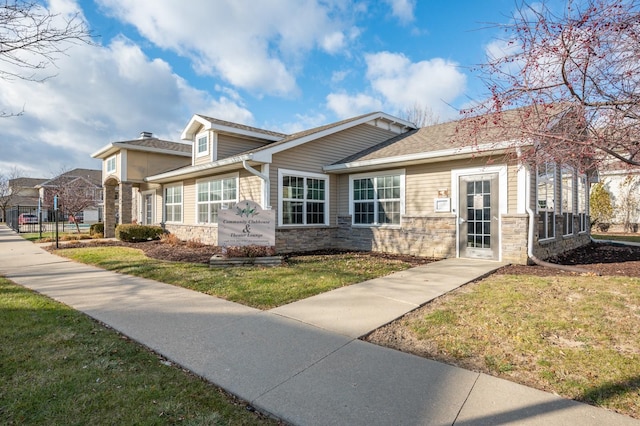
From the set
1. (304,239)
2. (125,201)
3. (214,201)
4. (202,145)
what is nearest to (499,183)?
(304,239)

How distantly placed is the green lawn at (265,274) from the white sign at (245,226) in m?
0.94

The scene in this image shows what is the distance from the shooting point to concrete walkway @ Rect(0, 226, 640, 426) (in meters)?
2.46

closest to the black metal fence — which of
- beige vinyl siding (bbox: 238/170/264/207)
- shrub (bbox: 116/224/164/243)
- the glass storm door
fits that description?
the glass storm door

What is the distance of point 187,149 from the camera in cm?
1923

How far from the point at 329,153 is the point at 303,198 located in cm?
206

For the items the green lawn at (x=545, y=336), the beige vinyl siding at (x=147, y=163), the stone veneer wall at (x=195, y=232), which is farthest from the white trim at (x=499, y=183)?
the beige vinyl siding at (x=147, y=163)

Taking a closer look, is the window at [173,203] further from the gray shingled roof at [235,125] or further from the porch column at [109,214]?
the gray shingled roof at [235,125]

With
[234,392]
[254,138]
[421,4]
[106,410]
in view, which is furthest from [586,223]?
[106,410]

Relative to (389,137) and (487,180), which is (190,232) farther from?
(487,180)

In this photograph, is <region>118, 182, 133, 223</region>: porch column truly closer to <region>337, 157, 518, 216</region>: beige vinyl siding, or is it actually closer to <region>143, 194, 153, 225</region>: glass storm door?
<region>143, 194, 153, 225</region>: glass storm door

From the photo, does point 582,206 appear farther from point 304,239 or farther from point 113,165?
point 113,165

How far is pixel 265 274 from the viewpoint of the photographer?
24.4 ft

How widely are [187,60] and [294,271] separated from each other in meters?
9.98

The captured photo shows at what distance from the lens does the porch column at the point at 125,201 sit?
17562 mm
